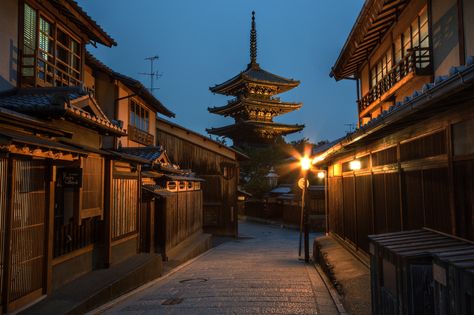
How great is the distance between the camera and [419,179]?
6.94 metres

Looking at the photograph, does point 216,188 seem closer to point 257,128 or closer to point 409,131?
point 257,128

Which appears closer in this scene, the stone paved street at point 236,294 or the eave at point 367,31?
the stone paved street at point 236,294

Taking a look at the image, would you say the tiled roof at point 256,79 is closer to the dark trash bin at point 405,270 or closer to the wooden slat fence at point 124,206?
the wooden slat fence at point 124,206

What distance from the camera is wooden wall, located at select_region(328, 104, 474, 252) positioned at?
536 centimetres

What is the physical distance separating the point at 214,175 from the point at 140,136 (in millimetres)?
9773

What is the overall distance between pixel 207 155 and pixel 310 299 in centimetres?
2174

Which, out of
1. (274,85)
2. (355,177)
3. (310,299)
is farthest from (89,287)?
(274,85)

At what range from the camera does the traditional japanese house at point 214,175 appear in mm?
29109

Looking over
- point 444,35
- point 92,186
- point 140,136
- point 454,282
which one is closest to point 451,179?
point 454,282

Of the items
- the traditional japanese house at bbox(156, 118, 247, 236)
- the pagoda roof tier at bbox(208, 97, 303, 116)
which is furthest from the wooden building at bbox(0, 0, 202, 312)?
the pagoda roof tier at bbox(208, 97, 303, 116)

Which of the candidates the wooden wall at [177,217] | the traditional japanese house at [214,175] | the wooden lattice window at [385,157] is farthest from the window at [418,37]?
the traditional japanese house at [214,175]

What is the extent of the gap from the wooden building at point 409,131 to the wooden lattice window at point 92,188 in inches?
262

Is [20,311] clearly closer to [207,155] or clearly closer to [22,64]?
[22,64]

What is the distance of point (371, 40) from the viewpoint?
53.6ft
